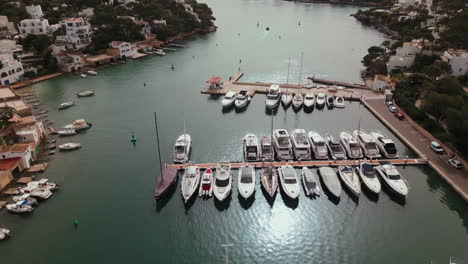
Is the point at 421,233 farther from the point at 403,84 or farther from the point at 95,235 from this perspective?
the point at 403,84

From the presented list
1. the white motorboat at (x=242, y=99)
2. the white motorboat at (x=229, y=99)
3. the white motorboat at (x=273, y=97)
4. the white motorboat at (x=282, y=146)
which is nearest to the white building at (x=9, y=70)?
the white motorboat at (x=229, y=99)

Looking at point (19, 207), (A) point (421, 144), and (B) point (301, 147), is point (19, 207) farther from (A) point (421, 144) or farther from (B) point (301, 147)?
(A) point (421, 144)

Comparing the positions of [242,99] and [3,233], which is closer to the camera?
[3,233]

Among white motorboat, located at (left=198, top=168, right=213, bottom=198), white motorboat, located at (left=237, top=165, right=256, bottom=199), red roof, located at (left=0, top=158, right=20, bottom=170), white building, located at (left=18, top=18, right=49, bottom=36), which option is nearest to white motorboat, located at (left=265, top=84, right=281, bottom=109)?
white motorboat, located at (left=237, top=165, right=256, bottom=199)

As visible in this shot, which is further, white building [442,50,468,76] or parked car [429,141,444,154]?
white building [442,50,468,76]

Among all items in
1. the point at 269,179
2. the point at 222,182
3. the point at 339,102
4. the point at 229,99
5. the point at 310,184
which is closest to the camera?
the point at 222,182

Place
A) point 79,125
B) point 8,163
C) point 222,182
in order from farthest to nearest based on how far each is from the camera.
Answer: point 79,125
point 8,163
point 222,182

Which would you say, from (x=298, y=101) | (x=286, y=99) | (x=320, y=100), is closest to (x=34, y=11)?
(x=286, y=99)

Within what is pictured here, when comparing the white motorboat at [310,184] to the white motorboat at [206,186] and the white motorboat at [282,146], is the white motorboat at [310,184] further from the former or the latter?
the white motorboat at [206,186]

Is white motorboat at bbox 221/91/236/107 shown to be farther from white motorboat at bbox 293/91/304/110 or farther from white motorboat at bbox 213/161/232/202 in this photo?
white motorboat at bbox 213/161/232/202
